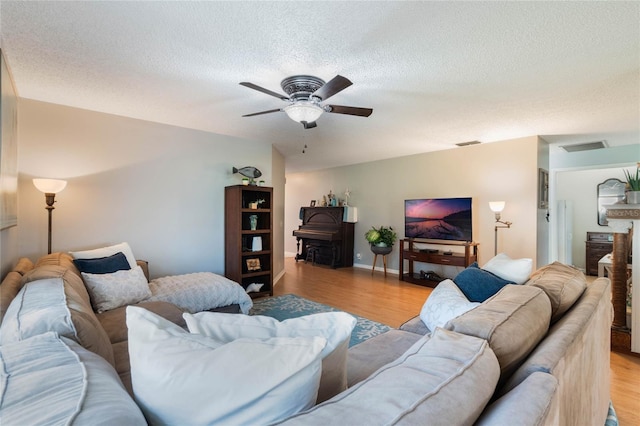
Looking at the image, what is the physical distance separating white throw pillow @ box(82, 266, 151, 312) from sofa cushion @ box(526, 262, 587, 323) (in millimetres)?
2952

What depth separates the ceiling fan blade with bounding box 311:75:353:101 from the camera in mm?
1994

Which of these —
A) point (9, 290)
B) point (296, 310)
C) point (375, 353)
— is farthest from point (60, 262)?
point (375, 353)

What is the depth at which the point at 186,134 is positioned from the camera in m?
4.04

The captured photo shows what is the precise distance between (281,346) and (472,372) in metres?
0.51

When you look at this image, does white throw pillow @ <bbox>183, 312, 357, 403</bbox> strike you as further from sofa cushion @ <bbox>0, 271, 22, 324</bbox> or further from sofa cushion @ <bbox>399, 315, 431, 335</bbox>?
sofa cushion @ <bbox>0, 271, 22, 324</bbox>

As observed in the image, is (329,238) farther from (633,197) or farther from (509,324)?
(509,324)

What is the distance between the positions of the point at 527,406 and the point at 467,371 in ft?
0.45

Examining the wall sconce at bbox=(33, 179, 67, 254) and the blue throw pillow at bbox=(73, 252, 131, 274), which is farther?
the wall sconce at bbox=(33, 179, 67, 254)

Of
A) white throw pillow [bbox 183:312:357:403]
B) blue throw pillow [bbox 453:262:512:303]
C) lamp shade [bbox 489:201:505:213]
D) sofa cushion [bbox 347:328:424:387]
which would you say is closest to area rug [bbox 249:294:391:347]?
sofa cushion [bbox 347:328:424:387]

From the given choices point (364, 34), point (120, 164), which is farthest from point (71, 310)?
point (120, 164)

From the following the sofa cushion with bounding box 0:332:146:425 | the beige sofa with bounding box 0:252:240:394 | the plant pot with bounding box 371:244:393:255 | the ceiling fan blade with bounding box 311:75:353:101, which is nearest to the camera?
the sofa cushion with bounding box 0:332:146:425

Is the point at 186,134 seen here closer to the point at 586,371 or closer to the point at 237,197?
the point at 237,197

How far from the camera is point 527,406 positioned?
703mm

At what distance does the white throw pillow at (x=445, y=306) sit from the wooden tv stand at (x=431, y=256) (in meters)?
3.17
